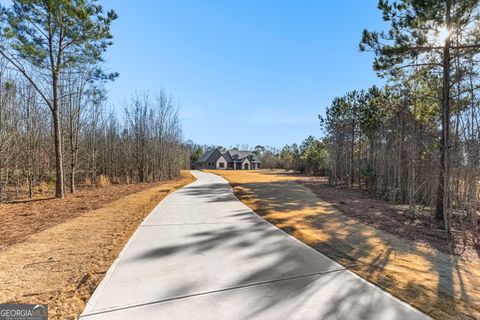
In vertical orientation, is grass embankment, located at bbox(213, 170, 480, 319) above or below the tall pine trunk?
below

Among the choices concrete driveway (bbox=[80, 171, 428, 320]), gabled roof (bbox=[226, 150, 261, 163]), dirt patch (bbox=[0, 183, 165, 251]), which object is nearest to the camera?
concrete driveway (bbox=[80, 171, 428, 320])

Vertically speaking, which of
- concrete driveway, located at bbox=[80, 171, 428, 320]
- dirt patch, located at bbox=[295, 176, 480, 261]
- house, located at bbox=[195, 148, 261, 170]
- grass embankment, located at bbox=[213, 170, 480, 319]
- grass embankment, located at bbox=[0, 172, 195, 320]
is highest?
house, located at bbox=[195, 148, 261, 170]

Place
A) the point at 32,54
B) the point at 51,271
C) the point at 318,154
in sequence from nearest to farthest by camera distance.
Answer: the point at 51,271, the point at 32,54, the point at 318,154

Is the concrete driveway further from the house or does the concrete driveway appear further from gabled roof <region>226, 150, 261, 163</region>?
gabled roof <region>226, 150, 261, 163</region>

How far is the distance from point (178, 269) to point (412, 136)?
9.12 m

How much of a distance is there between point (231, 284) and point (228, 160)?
164 ft

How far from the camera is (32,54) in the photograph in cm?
877

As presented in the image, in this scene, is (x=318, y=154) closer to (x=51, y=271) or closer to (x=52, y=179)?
(x=52, y=179)

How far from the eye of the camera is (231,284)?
286 cm

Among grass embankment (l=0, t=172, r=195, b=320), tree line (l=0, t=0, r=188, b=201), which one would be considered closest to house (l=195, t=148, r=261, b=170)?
tree line (l=0, t=0, r=188, b=201)

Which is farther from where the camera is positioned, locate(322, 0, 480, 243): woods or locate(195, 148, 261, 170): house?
locate(195, 148, 261, 170): house

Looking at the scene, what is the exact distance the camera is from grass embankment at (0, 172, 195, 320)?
8.44ft

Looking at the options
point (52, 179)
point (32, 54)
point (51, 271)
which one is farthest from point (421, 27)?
point (52, 179)

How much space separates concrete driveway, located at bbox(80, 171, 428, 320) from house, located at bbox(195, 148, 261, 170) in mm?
46797
